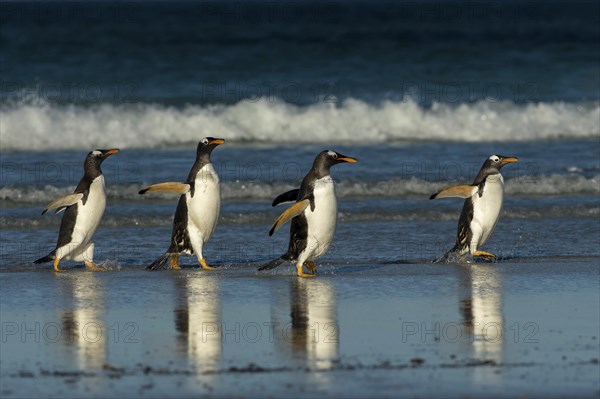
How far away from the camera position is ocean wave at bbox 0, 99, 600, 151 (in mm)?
18297

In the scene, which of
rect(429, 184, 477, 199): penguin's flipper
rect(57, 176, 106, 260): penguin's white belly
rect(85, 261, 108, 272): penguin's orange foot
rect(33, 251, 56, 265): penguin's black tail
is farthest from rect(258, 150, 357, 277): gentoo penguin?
rect(33, 251, 56, 265): penguin's black tail

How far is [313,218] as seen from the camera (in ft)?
29.9

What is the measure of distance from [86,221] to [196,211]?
85cm

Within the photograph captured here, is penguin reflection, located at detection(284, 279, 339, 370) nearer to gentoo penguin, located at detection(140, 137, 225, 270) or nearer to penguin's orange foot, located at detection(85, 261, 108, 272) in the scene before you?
gentoo penguin, located at detection(140, 137, 225, 270)

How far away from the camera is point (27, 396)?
5.59 metres

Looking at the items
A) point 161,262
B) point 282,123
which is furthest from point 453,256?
point 282,123

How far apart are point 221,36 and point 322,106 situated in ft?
38.0

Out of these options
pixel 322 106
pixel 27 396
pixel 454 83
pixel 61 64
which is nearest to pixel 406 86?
pixel 454 83

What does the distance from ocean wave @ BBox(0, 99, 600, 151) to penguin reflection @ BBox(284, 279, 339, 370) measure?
31.7 ft

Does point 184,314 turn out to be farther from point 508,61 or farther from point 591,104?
point 508,61

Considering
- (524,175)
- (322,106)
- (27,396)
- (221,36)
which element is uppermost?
(221,36)

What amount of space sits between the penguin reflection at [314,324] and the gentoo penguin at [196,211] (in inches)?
47.9

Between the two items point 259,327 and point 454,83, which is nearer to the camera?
point 259,327

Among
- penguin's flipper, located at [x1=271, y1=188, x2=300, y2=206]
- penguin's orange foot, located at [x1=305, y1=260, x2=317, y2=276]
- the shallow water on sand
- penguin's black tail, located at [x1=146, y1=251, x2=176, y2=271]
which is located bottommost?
the shallow water on sand
